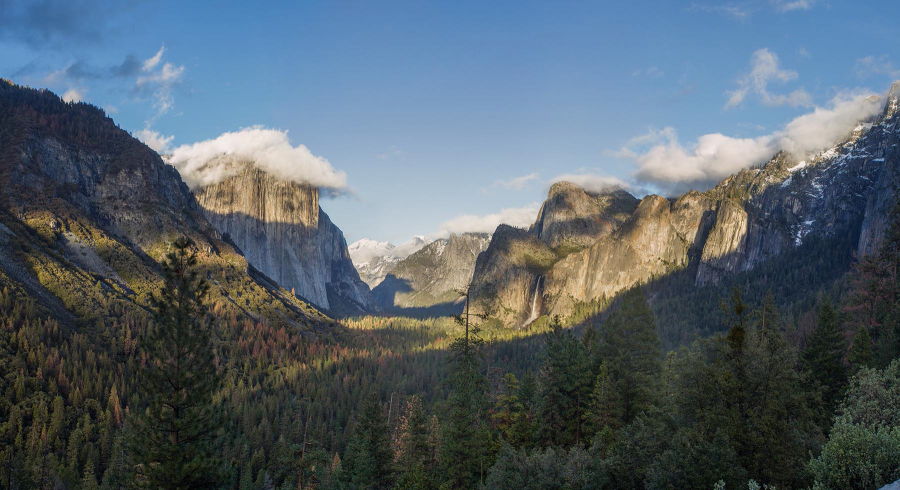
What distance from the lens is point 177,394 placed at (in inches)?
1135

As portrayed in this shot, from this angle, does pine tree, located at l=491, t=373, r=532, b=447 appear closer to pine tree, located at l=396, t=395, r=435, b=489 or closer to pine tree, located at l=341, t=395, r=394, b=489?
pine tree, located at l=396, t=395, r=435, b=489

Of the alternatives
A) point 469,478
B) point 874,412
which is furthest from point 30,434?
point 874,412

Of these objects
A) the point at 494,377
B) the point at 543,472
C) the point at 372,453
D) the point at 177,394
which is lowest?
the point at 372,453

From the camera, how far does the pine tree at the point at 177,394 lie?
28.3 meters

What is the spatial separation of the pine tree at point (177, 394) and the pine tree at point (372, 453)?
785 inches

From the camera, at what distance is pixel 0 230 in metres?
140

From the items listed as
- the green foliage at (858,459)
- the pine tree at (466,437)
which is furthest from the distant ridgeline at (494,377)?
the pine tree at (466,437)

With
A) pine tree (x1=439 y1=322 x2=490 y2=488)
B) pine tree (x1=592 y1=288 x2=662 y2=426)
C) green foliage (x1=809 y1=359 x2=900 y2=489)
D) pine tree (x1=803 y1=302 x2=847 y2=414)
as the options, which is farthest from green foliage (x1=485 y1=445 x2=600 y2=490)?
pine tree (x1=803 y1=302 x2=847 y2=414)

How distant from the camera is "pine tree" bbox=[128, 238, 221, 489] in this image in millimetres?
28281

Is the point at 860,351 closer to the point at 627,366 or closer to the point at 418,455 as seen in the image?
the point at 627,366

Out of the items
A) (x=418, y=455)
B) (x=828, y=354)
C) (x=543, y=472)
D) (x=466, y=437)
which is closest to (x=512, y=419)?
(x=466, y=437)

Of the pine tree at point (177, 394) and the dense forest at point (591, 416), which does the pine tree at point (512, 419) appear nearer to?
the dense forest at point (591, 416)

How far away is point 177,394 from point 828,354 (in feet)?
145

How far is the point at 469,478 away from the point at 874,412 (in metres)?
24.1
